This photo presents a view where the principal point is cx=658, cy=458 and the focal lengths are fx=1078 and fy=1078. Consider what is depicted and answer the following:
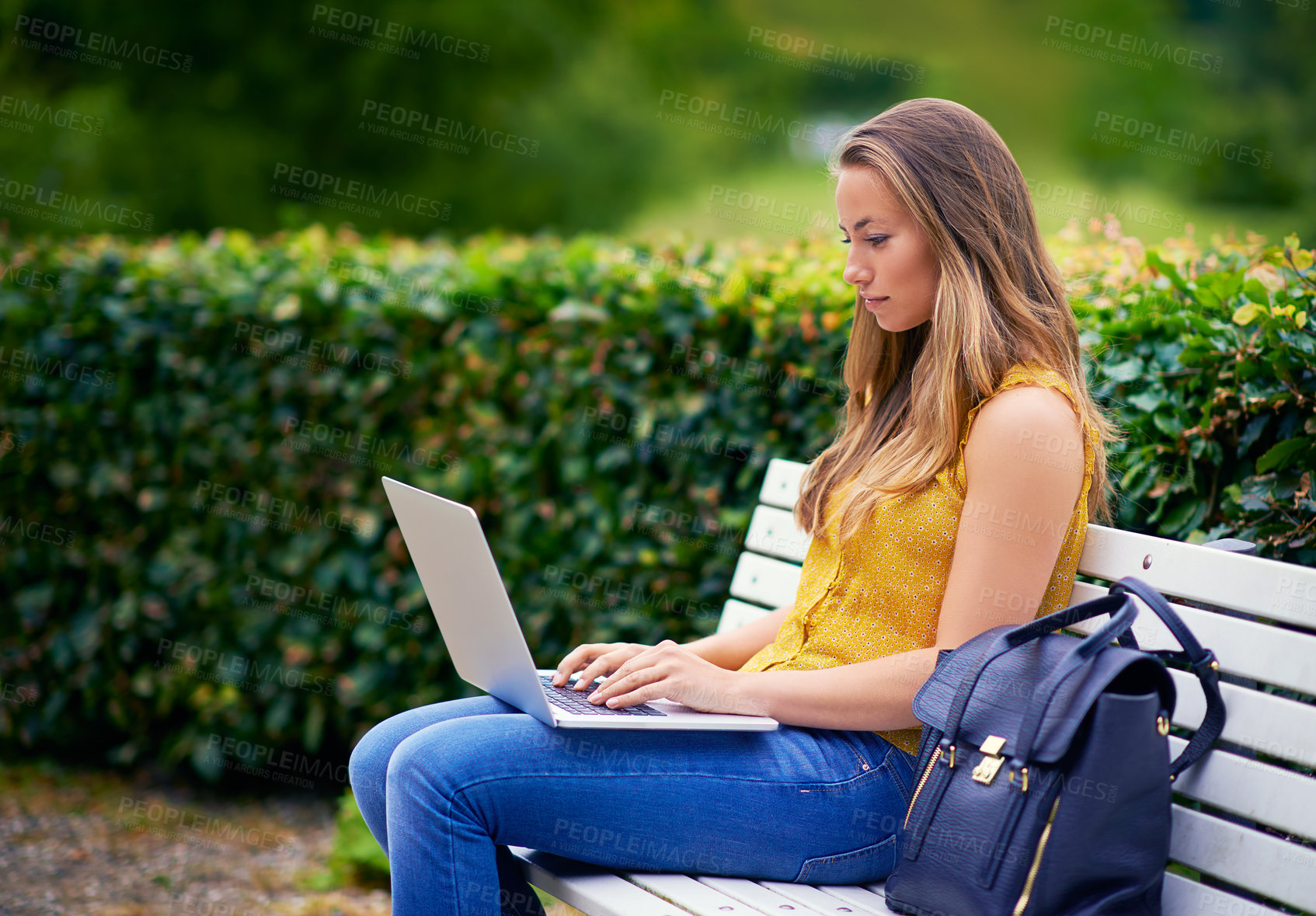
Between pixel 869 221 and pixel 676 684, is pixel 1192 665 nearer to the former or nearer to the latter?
pixel 676 684

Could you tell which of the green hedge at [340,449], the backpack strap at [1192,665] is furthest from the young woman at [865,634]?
the green hedge at [340,449]

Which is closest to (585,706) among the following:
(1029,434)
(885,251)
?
(1029,434)

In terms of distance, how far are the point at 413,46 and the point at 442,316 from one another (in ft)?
31.8

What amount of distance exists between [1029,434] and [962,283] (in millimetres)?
304

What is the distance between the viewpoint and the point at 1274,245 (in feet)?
6.99

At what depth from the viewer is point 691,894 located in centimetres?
170

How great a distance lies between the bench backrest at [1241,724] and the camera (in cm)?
154

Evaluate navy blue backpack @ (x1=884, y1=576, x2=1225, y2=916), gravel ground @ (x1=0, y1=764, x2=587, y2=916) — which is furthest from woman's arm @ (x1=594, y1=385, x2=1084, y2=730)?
gravel ground @ (x1=0, y1=764, x2=587, y2=916)

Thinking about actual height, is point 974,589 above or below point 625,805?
above

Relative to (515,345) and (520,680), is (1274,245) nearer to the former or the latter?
(520,680)

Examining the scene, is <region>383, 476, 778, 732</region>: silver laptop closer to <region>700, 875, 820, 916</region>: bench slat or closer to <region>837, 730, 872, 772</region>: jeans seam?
<region>837, 730, 872, 772</region>: jeans seam

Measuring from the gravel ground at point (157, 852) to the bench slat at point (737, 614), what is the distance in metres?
1.05

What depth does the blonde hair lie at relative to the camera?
5.99 ft

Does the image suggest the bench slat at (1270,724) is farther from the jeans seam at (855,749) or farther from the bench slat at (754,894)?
the bench slat at (754,894)
